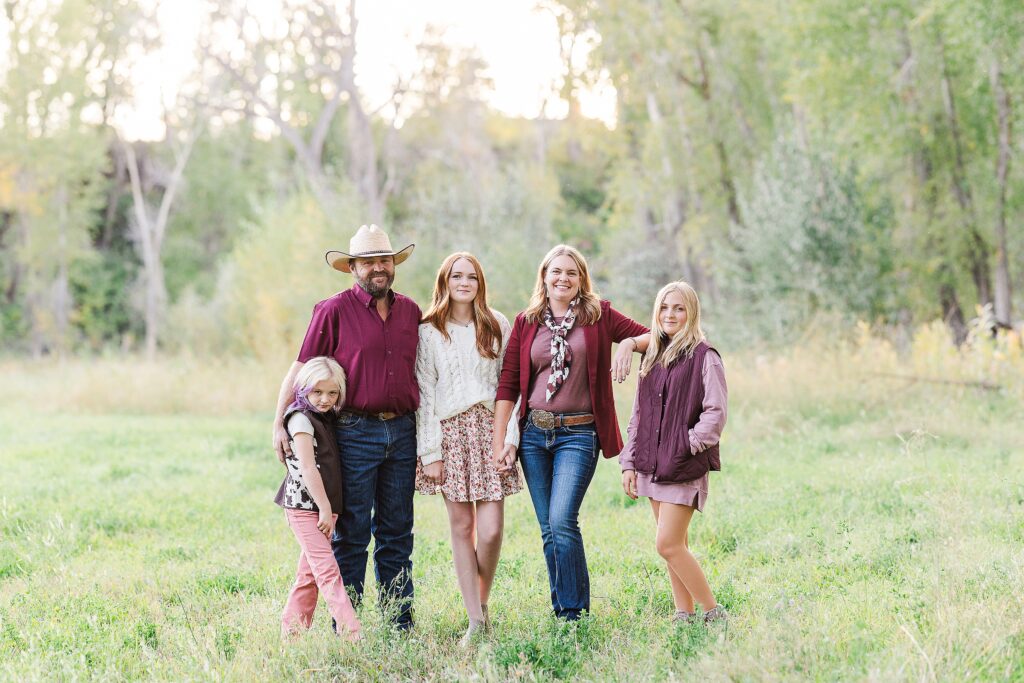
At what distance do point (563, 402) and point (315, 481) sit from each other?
1343 millimetres

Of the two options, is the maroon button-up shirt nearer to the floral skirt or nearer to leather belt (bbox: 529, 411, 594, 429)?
the floral skirt

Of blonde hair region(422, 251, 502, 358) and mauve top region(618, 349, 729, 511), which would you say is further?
blonde hair region(422, 251, 502, 358)

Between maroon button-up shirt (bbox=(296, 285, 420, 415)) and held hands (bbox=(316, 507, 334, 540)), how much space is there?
56 centimetres

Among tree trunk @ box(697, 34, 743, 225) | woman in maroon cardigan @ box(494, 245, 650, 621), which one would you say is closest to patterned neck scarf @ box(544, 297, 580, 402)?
woman in maroon cardigan @ box(494, 245, 650, 621)

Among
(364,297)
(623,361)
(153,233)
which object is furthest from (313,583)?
(153,233)

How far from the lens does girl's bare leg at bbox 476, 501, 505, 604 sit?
527 cm

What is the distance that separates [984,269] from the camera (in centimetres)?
1970

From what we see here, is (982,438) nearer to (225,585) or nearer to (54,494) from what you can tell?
(225,585)

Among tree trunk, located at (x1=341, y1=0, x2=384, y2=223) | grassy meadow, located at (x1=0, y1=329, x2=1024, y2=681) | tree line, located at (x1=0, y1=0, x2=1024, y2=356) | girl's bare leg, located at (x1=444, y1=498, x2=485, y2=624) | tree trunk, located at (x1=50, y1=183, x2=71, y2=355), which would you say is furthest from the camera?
tree trunk, located at (x1=50, y1=183, x2=71, y2=355)

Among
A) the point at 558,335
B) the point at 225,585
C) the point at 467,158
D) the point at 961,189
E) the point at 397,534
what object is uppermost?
the point at 467,158

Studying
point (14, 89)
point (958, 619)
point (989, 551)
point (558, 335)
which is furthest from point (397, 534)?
point (14, 89)

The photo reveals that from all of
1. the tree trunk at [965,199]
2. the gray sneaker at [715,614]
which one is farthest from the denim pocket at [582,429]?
the tree trunk at [965,199]

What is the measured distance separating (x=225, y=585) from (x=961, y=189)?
17.4 meters

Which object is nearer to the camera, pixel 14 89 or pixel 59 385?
pixel 59 385
